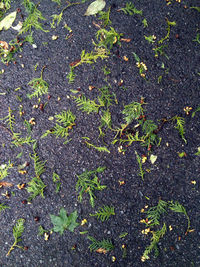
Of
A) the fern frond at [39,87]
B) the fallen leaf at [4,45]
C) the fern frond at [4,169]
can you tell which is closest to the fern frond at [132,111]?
the fern frond at [39,87]

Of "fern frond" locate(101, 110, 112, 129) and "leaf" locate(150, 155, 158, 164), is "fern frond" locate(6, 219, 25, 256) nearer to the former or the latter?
"fern frond" locate(101, 110, 112, 129)

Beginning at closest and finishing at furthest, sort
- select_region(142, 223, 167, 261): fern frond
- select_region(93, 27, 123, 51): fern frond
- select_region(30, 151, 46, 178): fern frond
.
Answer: select_region(142, 223, 167, 261): fern frond < select_region(30, 151, 46, 178): fern frond < select_region(93, 27, 123, 51): fern frond

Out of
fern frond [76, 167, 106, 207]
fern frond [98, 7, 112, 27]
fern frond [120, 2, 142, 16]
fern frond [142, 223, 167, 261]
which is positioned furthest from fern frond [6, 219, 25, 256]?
fern frond [120, 2, 142, 16]

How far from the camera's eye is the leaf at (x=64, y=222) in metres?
1.87

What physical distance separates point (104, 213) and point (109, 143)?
502 millimetres

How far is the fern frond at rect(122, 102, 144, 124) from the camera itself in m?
1.96

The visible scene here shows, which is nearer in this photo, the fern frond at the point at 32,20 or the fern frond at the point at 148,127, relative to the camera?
the fern frond at the point at 148,127

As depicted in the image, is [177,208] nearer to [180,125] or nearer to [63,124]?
[180,125]

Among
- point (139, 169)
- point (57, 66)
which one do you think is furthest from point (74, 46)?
point (139, 169)

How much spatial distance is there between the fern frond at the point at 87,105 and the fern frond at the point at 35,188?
24.8 inches

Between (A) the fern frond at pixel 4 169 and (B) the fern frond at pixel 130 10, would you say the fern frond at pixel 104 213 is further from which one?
(B) the fern frond at pixel 130 10

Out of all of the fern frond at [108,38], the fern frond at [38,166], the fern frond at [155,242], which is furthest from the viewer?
the fern frond at [108,38]

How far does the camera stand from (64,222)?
1.87 meters

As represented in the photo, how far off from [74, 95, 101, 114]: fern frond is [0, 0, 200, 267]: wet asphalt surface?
0.04 m
